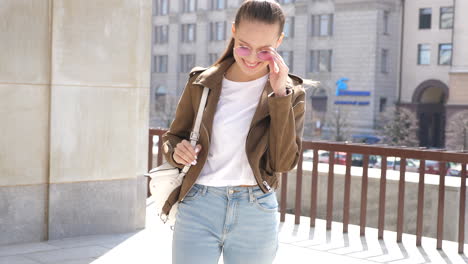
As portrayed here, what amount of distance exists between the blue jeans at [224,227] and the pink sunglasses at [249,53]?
52 centimetres

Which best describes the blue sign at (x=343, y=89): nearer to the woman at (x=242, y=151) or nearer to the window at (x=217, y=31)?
the window at (x=217, y=31)

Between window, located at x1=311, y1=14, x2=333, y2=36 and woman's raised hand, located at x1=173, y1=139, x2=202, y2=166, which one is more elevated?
window, located at x1=311, y1=14, x2=333, y2=36

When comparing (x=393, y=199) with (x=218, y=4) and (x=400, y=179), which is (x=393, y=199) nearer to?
(x=400, y=179)

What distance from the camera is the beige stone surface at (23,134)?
6129 millimetres

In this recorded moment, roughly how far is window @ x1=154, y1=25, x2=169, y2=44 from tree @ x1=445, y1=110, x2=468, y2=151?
3653cm

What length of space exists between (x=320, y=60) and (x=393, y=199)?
5518cm

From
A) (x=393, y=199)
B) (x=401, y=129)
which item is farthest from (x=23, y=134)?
(x=401, y=129)

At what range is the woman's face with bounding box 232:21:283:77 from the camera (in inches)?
101

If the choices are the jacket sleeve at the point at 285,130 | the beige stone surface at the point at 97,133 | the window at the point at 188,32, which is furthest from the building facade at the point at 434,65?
the jacket sleeve at the point at 285,130

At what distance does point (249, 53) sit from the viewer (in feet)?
8.41

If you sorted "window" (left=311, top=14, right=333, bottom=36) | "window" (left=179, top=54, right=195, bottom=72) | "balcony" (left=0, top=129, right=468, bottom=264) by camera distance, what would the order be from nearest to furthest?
"balcony" (left=0, top=129, right=468, bottom=264) → "window" (left=311, top=14, right=333, bottom=36) → "window" (left=179, top=54, right=195, bottom=72)

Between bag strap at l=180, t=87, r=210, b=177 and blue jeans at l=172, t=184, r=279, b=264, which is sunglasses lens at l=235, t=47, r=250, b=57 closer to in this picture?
bag strap at l=180, t=87, r=210, b=177

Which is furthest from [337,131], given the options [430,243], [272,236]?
[272,236]

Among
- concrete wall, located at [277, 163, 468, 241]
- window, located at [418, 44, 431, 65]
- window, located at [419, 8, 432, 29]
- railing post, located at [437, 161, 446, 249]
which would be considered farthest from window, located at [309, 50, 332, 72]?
railing post, located at [437, 161, 446, 249]
